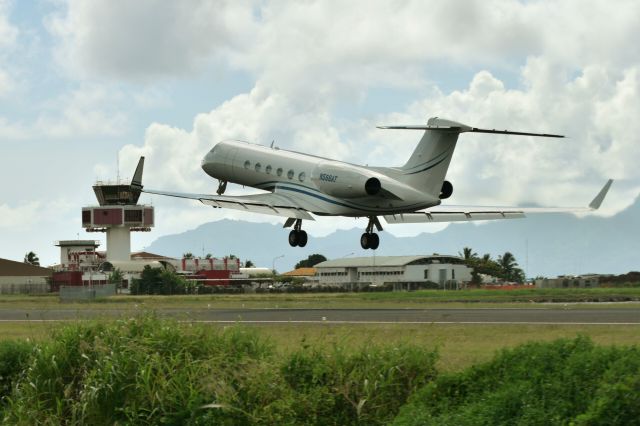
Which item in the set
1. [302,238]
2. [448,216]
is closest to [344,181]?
[302,238]

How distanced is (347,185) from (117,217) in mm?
110328

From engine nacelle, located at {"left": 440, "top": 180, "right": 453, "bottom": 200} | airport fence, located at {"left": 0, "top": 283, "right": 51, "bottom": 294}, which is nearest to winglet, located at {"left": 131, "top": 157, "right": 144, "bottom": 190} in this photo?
engine nacelle, located at {"left": 440, "top": 180, "right": 453, "bottom": 200}

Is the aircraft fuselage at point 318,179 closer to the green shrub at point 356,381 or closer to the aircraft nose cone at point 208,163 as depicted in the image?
the aircraft nose cone at point 208,163

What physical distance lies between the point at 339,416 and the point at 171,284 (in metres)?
98.3

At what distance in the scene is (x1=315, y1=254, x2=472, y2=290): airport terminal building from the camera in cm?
13775

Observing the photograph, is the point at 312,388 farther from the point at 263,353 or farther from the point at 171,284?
the point at 171,284

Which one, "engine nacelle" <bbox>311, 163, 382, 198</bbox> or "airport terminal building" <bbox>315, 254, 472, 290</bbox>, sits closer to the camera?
"engine nacelle" <bbox>311, 163, 382, 198</bbox>

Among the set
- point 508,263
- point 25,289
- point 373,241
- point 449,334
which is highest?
point 508,263

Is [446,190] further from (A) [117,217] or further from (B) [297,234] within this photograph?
(A) [117,217]

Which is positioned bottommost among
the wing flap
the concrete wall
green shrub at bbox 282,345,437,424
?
green shrub at bbox 282,345,437,424

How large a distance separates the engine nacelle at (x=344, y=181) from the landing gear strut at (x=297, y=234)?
2.91 metres

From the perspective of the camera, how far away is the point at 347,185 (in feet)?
148

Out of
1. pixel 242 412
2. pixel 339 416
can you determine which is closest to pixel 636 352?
pixel 339 416

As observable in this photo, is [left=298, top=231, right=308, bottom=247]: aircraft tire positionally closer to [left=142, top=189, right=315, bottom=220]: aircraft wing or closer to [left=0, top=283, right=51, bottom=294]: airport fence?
[left=142, top=189, right=315, bottom=220]: aircraft wing
